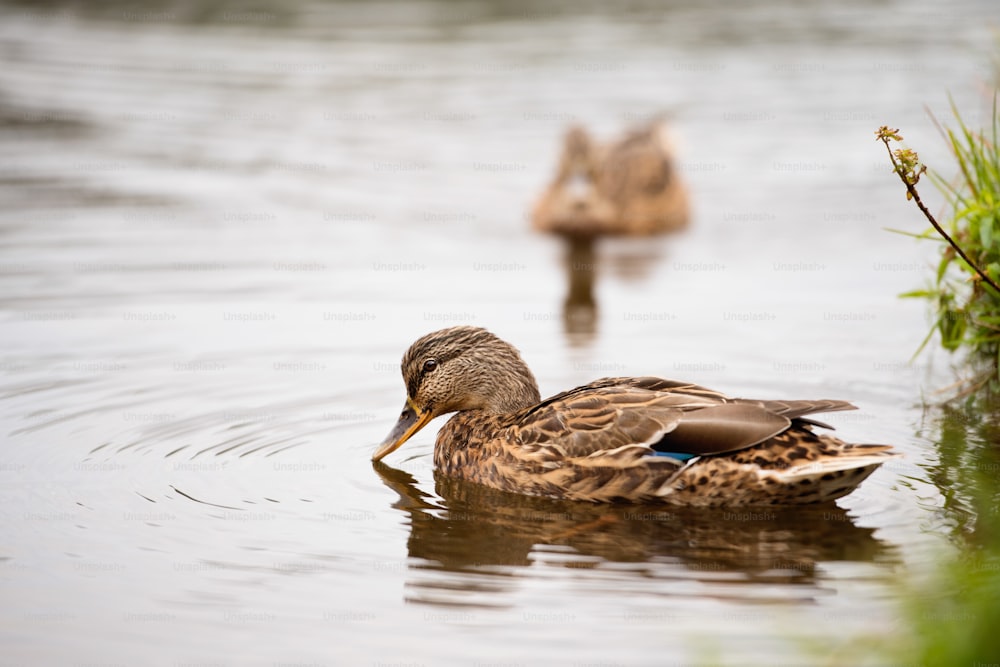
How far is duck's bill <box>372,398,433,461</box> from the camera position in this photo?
798 centimetres

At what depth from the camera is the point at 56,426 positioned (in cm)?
835

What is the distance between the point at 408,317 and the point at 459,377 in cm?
286

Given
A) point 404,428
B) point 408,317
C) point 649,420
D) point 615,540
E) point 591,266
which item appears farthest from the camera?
point 591,266

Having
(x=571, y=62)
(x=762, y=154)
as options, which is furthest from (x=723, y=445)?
(x=571, y=62)

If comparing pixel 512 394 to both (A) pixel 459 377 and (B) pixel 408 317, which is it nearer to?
(A) pixel 459 377

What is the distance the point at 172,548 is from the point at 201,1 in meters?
20.6

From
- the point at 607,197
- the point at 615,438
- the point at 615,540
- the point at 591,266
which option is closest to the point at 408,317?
the point at 591,266

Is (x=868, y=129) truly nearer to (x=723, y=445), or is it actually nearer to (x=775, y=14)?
(x=775, y=14)

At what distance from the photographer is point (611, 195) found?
612 inches

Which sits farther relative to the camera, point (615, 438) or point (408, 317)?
point (408, 317)

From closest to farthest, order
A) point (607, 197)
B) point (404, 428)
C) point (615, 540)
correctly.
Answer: point (615, 540), point (404, 428), point (607, 197)

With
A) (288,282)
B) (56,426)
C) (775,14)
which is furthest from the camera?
(775,14)

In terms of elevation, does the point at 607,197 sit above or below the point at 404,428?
above

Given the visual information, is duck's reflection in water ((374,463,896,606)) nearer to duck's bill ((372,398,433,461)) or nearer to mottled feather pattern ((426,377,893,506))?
mottled feather pattern ((426,377,893,506))
